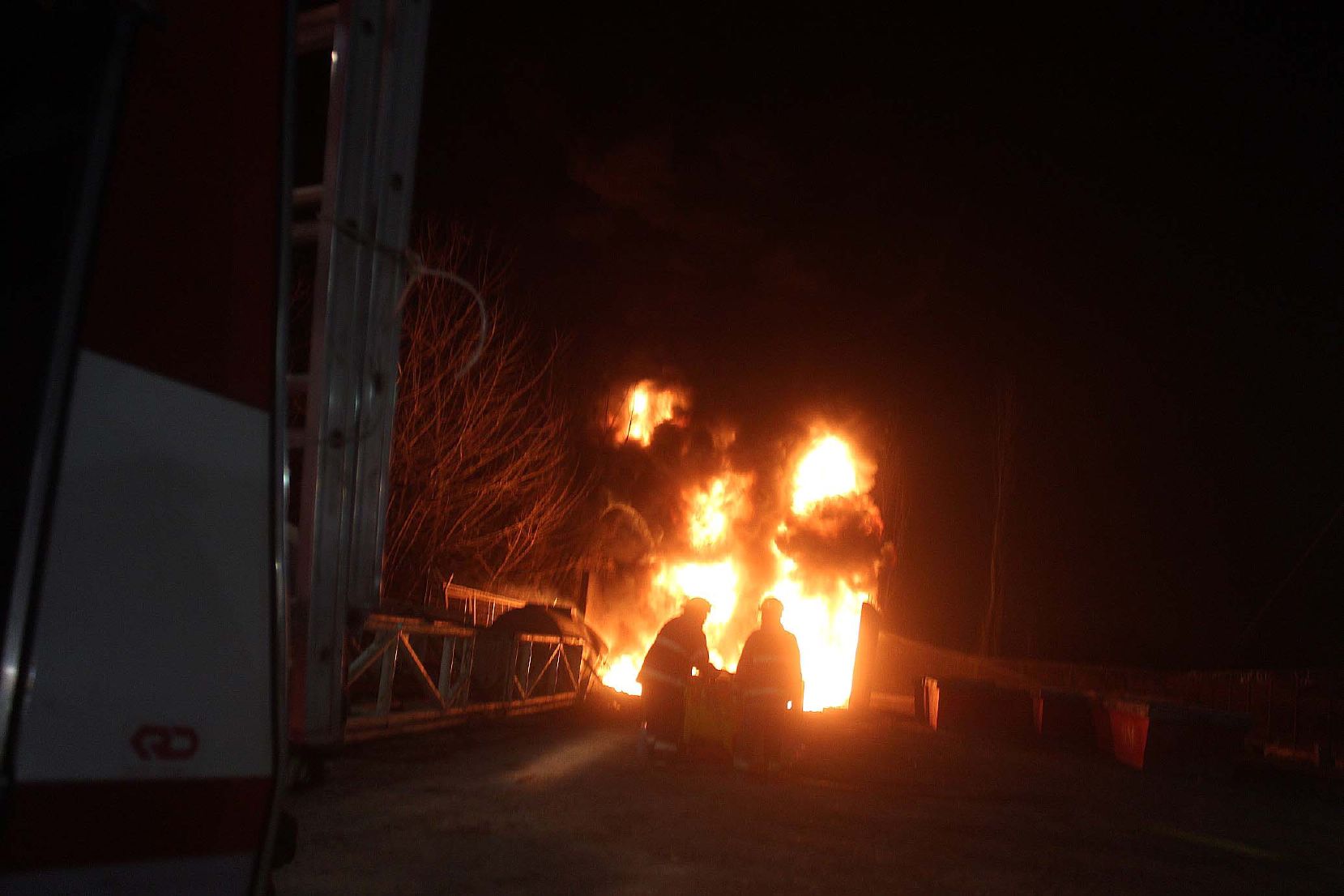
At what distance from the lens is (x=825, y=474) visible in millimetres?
24531

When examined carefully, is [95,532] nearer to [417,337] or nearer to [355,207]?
[355,207]

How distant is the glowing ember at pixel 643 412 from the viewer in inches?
934

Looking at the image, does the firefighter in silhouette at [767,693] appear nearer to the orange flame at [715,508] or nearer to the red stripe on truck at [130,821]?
the red stripe on truck at [130,821]

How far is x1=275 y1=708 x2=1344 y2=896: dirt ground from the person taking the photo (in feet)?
16.3

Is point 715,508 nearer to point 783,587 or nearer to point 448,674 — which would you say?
point 783,587

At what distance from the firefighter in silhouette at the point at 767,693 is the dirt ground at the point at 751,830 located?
Answer: 0.31 m

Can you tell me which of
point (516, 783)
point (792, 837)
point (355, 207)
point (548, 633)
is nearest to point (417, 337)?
point (548, 633)

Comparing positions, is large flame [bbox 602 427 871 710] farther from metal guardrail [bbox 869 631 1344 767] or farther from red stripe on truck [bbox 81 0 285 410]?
red stripe on truck [bbox 81 0 285 410]

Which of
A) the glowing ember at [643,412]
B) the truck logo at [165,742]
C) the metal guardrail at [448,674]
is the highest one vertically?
the glowing ember at [643,412]

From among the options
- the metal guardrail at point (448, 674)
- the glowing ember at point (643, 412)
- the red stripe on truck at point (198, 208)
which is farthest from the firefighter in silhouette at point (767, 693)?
the glowing ember at point (643, 412)

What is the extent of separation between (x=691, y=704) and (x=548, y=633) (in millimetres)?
4607

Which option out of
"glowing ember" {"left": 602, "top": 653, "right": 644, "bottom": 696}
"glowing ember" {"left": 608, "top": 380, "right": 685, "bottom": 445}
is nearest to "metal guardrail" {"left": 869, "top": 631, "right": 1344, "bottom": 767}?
"glowing ember" {"left": 602, "top": 653, "right": 644, "bottom": 696}

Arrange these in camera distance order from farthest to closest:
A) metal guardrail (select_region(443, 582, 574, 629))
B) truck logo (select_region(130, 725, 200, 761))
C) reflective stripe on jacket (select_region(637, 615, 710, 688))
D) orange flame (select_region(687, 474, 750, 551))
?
orange flame (select_region(687, 474, 750, 551)) → metal guardrail (select_region(443, 582, 574, 629)) → reflective stripe on jacket (select_region(637, 615, 710, 688)) → truck logo (select_region(130, 725, 200, 761))

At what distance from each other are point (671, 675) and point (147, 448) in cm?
911
